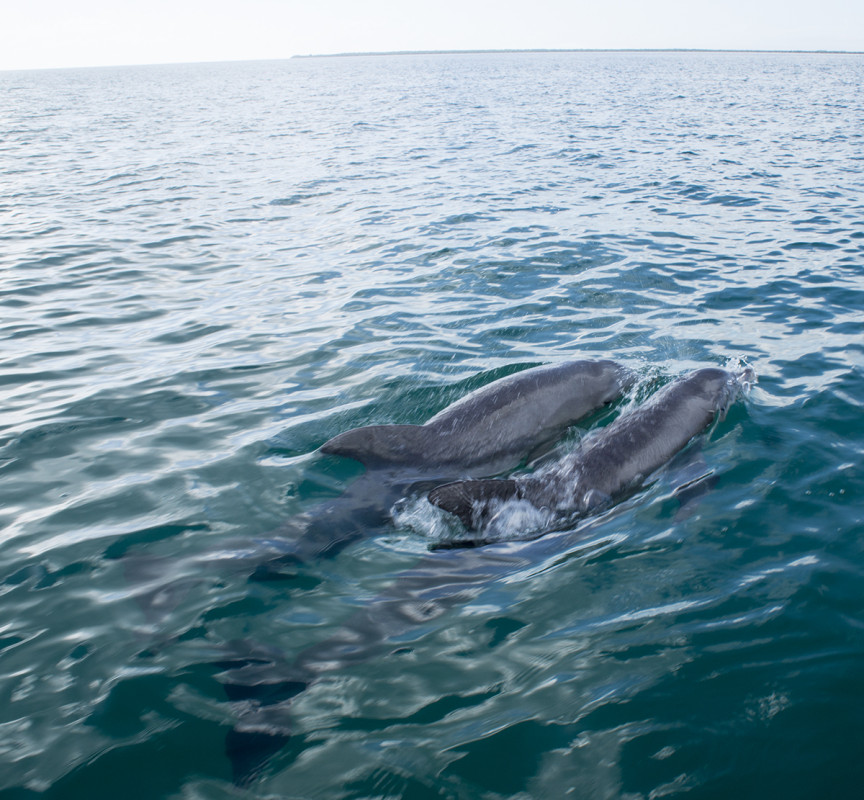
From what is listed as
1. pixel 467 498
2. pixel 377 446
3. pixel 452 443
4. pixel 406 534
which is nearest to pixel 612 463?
pixel 452 443

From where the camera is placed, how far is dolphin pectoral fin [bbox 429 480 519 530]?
6244 mm

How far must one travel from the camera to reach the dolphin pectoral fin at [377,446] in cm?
757

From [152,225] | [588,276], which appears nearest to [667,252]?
[588,276]

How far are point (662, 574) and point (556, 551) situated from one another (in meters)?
0.93

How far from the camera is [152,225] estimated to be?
64.1 feet

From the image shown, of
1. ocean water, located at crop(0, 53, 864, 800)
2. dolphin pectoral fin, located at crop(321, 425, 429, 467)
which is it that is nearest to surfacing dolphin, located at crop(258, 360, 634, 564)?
dolphin pectoral fin, located at crop(321, 425, 429, 467)

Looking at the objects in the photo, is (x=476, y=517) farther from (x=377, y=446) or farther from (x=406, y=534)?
(x=377, y=446)

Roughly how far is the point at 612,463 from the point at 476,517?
1.84 meters

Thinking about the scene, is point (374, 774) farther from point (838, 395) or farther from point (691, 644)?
point (838, 395)

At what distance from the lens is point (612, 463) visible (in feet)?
24.0

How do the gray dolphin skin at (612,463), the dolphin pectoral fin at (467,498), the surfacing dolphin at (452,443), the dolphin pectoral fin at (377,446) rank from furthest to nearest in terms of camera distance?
the dolphin pectoral fin at (377,446) → the surfacing dolphin at (452,443) → the gray dolphin skin at (612,463) → the dolphin pectoral fin at (467,498)

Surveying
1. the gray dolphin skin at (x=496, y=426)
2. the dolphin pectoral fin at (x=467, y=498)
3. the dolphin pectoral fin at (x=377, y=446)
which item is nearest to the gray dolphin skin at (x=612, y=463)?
the dolphin pectoral fin at (x=467, y=498)

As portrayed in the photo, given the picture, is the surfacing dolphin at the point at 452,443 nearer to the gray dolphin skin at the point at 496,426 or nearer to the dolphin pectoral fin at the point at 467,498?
the gray dolphin skin at the point at 496,426

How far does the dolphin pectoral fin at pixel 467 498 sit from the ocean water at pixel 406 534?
0.33 m
